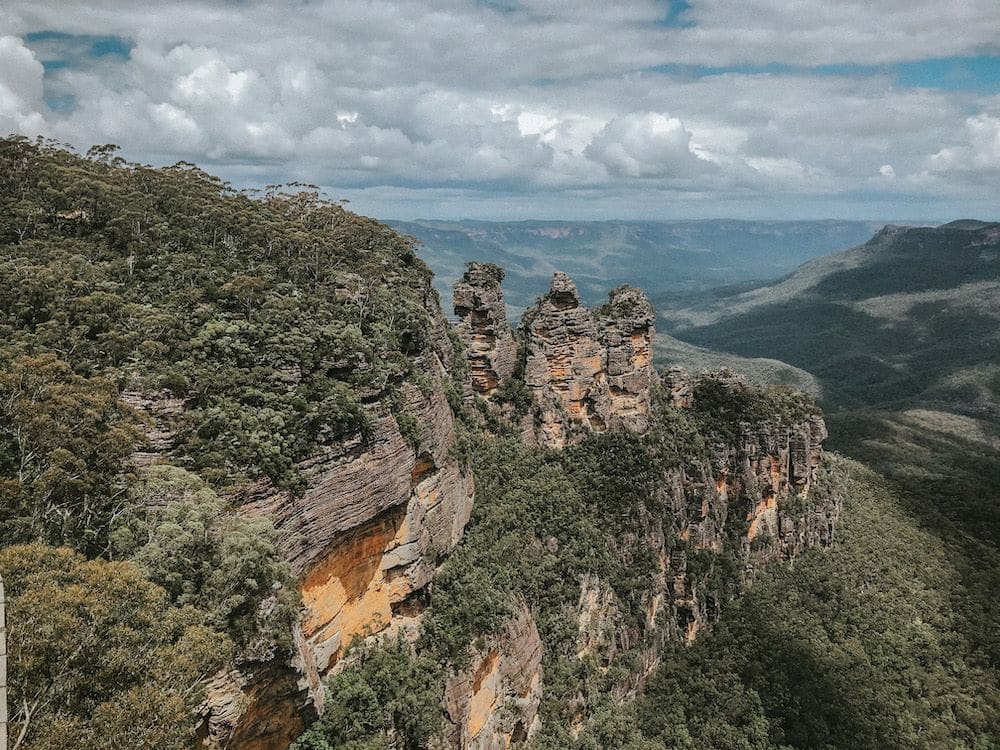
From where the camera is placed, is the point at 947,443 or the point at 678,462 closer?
the point at 678,462

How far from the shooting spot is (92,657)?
36.2 feet

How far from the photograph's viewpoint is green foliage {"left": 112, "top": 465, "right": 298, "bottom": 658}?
15.1 metres

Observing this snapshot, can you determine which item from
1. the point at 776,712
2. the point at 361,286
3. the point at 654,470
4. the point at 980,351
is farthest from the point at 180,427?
A: the point at 980,351

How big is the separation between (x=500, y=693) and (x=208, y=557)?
1994cm

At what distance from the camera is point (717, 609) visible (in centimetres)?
4909

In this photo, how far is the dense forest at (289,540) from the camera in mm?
13000

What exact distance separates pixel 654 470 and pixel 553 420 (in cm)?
948

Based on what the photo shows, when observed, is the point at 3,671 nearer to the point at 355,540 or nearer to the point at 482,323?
the point at 355,540

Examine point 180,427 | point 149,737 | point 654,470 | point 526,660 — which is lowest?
point 526,660

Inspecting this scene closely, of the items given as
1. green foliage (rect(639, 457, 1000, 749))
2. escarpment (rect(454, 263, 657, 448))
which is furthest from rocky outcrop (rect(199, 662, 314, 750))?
escarpment (rect(454, 263, 657, 448))

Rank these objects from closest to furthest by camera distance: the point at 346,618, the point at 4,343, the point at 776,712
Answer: the point at 4,343, the point at 346,618, the point at 776,712

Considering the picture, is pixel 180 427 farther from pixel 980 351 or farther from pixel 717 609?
pixel 980 351

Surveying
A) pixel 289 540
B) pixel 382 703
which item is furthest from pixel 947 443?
pixel 289 540

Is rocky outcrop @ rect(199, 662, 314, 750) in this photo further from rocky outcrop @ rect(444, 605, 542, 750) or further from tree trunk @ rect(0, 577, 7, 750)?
rocky outcrop @ rect(444, 605, 542, 750)
